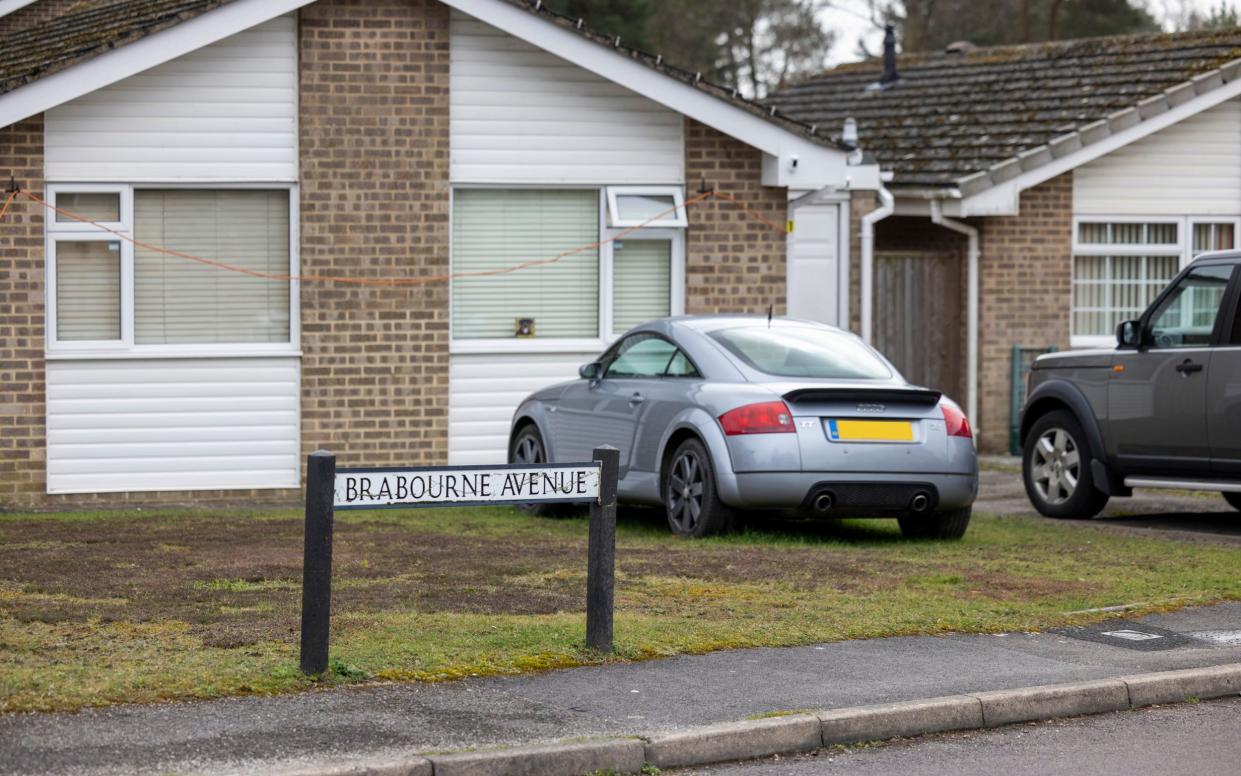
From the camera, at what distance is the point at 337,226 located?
52.2 feet

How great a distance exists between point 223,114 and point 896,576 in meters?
7.99

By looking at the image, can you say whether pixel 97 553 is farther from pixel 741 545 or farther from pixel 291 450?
pixel 291 450

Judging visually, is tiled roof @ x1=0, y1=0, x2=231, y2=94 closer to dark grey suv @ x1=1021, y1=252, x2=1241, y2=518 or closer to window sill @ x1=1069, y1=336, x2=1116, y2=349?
dark grey suv @ x1=1021, y1=252, x2=1241, y2=518

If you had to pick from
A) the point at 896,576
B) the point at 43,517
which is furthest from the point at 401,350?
the point at 896,576

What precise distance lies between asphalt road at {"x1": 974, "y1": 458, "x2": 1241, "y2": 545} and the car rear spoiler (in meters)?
2.32

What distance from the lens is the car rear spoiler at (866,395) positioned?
11.4 m

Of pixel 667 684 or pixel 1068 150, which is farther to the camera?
pixel 1068 150

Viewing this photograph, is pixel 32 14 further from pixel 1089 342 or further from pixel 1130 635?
pixel 1130 635

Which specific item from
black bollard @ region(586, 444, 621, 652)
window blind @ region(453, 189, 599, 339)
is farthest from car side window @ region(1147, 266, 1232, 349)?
black bollard @ region(586, 444, 621, 652)

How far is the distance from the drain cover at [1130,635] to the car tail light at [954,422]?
2.95 m

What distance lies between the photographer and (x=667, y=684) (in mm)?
7324

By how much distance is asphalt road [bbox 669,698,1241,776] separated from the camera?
6.44m

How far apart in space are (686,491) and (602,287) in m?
5.06

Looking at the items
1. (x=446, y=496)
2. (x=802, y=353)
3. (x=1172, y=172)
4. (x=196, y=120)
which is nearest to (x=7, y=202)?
(x=196, y=120)
